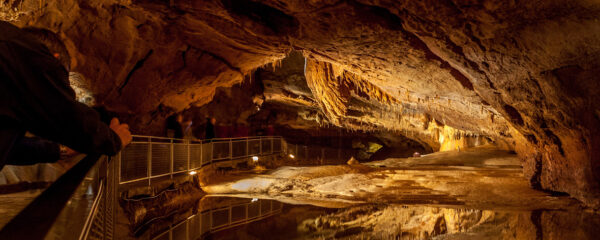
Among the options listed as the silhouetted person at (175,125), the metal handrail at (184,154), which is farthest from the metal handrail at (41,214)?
the silhouetted person at (175,125)

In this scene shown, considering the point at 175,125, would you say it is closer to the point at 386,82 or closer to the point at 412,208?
the point at 386,82

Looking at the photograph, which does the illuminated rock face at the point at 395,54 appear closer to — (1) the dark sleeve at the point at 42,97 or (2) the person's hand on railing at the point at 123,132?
(2) the person's hand on railing at the point at 123,132

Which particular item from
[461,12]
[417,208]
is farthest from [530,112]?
[461,12]

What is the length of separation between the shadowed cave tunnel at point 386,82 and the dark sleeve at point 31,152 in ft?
11.0

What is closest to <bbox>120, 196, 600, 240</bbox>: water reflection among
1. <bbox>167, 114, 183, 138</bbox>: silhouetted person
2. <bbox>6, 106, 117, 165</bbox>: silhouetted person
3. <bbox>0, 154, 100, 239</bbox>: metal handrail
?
<bbox>6, 106, 117, 165</bbox>: silhouetted person

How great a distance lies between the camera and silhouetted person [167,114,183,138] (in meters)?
12.7

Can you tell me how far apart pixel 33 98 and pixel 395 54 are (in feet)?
21.1

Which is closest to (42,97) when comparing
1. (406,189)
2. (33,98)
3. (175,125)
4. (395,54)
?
(33,98)

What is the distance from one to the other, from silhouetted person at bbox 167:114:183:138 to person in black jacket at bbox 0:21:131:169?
11780mm

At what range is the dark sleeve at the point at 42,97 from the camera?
1.18 m

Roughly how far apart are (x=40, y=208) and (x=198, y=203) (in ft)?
23.2

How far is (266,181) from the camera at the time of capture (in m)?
10.2

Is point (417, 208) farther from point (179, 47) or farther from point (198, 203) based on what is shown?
point (179, 47)

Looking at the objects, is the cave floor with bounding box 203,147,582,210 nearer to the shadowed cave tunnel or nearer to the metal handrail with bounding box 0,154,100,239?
the shadowed cave tunnel
